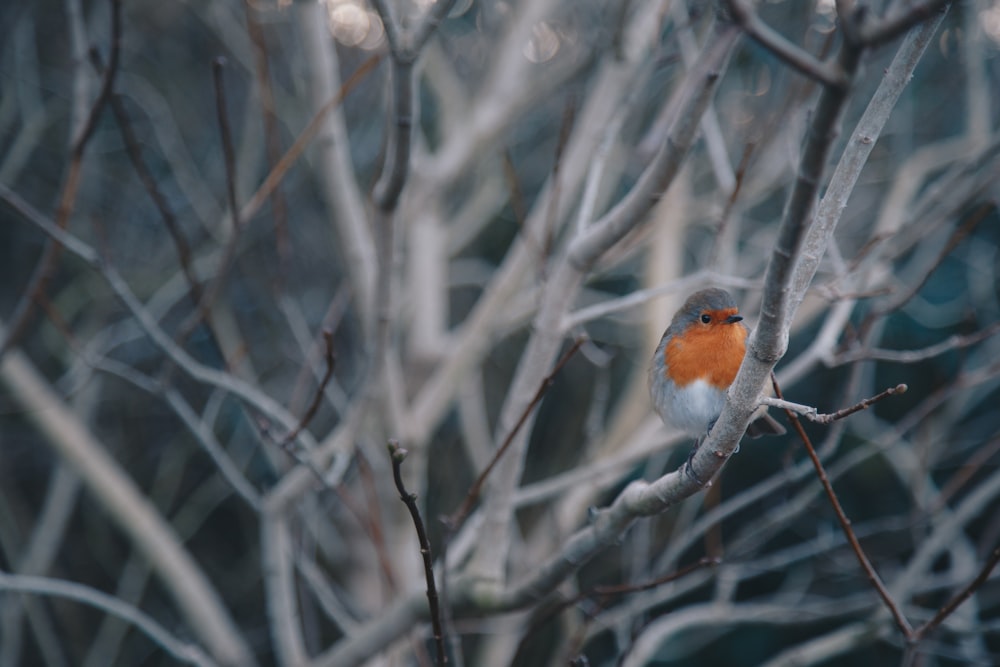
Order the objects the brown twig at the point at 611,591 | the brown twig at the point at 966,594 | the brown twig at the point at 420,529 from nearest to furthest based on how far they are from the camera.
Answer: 1. the brown twig at the point at 420,529
2. the brown twig at the point at 966,594
3. the brown twig at the point at 611,591

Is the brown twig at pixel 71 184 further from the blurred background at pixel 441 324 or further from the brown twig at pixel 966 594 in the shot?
the brown twig at pixel 966 594

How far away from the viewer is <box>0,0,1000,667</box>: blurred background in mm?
2512

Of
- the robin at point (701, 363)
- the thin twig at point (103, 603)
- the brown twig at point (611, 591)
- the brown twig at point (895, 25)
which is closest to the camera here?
the brown twig at point (895, 25)

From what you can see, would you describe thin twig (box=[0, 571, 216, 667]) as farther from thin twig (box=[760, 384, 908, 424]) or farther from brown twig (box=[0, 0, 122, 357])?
thin twig (box=[760, 384, 908, 424])

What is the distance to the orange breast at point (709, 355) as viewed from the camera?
2.32 m

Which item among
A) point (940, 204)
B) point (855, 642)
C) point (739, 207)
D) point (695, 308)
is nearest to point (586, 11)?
point (739, 207)

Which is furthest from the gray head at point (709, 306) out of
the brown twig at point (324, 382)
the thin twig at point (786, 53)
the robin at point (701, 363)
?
the thin twig at point (786, 53)

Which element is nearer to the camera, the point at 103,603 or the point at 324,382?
the point at 324,382

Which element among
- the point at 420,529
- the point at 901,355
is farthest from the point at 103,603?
the point at 901,355

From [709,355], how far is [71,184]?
1955 millimetres

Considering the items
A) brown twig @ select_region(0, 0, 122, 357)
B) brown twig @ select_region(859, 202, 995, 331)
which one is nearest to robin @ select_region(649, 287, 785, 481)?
brown twig @ select_region(859, 202, 995, 331)

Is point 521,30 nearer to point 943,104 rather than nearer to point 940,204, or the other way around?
point 940,204

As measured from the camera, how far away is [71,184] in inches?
85.7

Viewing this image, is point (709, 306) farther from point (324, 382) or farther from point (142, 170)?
point (142, 170)
